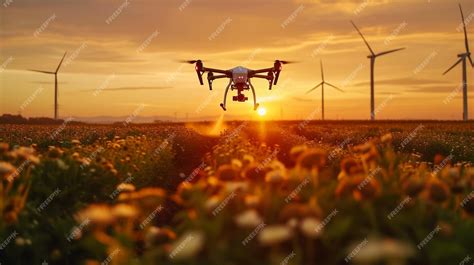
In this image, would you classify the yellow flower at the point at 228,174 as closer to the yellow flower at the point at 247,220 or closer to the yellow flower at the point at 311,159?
the yellow flower at the point at 311,159

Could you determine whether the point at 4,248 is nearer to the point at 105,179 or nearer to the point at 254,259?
the point at 105,179

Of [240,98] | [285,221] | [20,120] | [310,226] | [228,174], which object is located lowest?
[20,120]

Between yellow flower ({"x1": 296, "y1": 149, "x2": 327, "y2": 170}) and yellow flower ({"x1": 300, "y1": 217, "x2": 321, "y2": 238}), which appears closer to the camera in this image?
yellow flower ({"x1": 300, "y1": 217, "x2": 321, "y2": 238})

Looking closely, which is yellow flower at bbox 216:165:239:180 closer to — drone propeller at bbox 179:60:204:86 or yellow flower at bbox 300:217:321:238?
yellow flower at bbox 300:217:321:238

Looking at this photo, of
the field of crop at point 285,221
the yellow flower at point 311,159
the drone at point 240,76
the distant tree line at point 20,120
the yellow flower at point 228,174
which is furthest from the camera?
the distant tree line at point 20,120

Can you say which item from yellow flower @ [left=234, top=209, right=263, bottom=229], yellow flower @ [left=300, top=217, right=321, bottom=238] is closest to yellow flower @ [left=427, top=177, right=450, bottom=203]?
yellow flower @ [left=300, top=217, right=321, bottom=238]

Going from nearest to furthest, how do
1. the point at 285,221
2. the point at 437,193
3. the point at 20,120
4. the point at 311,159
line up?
1. the point at 285,221
2. the point at 437,193
3. the point at 311,159
4. the point at 20,120

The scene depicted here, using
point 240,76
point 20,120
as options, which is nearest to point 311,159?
point 240,76

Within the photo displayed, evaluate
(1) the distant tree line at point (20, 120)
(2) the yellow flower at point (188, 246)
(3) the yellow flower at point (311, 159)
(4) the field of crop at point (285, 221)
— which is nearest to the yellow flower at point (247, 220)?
(4) the field of crop at point (285, 221)

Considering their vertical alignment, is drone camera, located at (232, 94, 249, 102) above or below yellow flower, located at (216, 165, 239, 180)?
below

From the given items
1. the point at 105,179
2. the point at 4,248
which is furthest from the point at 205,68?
the point at 4,248

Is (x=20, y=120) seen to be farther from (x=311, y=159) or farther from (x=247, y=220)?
(x=247, y=220)
